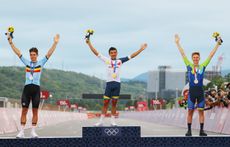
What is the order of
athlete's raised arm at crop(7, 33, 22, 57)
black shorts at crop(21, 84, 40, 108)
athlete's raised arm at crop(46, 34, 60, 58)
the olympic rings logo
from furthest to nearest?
1. athlete's raised arm at crop(46, 34, 60, 58)
2. athlete's raised arm at crop(7, 33, 22, 57)
3. black shorts at crop(21, 84, 40, 108)
4. the olympic rings logo

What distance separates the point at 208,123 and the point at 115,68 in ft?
46.9

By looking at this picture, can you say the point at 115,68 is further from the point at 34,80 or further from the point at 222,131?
the point at 222,131

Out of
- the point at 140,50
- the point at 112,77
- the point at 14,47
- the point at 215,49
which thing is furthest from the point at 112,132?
the point at 215,49

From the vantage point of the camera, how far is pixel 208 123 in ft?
85.7

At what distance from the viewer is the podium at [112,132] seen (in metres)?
11.0

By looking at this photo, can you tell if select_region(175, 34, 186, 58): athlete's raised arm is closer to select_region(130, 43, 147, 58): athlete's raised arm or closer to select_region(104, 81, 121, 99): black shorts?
select_region(130, 43, 147, 58): athlete's raised arm

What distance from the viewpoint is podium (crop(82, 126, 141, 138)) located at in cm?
1095

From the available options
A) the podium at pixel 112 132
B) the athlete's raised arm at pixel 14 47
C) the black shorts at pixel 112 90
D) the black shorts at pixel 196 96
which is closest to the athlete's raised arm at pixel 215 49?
the black shorts at pixel 196 96

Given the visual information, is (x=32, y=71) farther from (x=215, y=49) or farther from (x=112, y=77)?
(x=215, y=49)

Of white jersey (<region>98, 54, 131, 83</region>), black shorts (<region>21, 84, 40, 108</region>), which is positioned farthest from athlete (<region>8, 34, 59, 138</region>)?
white jersey (<region>98, 54, 131, 83</region>)

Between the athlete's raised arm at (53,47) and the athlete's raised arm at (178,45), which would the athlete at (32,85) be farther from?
the athlete's raised arm at (178,45)

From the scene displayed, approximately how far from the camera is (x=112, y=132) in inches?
440

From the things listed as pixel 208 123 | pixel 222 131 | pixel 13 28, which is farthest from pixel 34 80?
pixel 208 123

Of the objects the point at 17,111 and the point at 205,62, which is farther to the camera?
the point at 17,111
